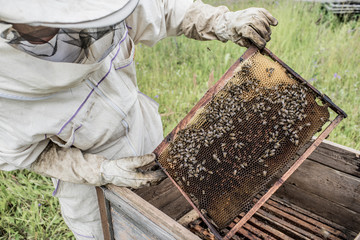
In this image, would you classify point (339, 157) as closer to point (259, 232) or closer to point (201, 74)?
point (259, 232)

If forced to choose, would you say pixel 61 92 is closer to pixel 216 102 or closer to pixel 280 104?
pixel 216 102

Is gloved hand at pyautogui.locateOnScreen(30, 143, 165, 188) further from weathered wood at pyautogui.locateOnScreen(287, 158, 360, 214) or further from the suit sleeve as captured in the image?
weathered wood at pyautogui.locateOnScreen(287, 158, 360, 214)

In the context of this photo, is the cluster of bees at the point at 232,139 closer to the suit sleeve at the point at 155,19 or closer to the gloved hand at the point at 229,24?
the gloved hand at the point at 229,24

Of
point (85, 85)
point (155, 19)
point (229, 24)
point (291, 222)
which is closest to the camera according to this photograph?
point (85, 85)

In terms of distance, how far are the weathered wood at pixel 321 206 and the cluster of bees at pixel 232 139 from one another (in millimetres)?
1092

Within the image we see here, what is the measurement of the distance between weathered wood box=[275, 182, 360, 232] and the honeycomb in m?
1.06

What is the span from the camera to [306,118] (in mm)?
2123

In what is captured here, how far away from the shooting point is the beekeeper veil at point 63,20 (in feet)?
4.09

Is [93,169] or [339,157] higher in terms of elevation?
[339,157]

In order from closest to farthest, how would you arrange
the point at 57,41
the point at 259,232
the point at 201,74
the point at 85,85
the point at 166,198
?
the point at 57,41 < the point at 85,85 < the point at 259,232 < the point at 166,198 < the point at 201,74

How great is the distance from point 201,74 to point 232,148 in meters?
3.43

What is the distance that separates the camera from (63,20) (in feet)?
4.25

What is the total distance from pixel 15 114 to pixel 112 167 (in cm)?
73

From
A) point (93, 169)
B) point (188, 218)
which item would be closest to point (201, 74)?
point (188, 218)
